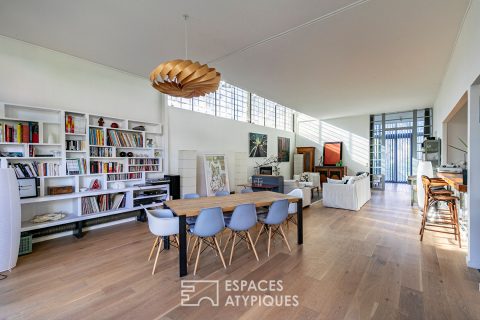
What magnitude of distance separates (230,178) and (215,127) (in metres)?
1.77

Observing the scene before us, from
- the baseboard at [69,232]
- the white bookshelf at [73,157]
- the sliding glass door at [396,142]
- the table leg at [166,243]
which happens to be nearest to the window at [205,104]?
the white bookshelf at [73,157]

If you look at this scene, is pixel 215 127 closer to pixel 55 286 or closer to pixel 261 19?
pixel 261 19

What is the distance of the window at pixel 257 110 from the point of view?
8889mm

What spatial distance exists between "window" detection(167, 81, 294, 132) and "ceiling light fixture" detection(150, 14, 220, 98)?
307 cm

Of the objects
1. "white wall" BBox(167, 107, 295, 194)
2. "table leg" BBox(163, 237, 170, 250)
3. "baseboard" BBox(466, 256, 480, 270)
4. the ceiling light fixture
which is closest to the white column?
"baseboard" BBox(466, 256, 480, 270)

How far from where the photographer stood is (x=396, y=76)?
4992 millimetres

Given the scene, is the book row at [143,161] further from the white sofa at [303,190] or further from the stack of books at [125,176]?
the white sofa at [303,190]

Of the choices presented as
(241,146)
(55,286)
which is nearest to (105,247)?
(55,286)

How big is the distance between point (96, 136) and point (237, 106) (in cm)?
498

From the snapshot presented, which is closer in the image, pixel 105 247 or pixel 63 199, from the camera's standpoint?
pixel 105 247

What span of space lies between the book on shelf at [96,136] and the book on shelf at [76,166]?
1.25 feet

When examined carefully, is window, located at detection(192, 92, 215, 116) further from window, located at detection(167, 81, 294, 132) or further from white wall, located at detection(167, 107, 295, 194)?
white wall, located at detection(167, 107, 295, 194)

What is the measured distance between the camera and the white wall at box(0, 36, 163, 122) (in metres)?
3.48

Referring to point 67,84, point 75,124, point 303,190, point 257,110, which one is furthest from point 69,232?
point 257,110
